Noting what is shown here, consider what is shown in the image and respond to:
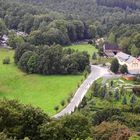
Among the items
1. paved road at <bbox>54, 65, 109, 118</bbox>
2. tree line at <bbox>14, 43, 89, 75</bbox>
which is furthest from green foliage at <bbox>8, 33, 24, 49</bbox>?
paved road at <bbox>54, 65, 109, 118</bbox>

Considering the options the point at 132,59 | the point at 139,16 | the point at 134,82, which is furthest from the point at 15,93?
the point at 139,16

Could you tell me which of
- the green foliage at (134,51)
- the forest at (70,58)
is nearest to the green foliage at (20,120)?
the forest at (70,58)

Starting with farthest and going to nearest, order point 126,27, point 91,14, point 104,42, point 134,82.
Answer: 1. point 91,14
2. point 126,27
3. point 104,42
4. point 134,82

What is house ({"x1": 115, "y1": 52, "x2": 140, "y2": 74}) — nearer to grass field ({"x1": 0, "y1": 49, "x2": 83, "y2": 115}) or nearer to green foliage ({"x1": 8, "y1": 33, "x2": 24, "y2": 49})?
grass field ({"x1": 0, "y1": 49, "x2": 83, "y2": 115})

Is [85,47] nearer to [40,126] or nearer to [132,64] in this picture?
[132,64]

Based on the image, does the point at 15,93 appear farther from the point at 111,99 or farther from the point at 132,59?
the point at 132,59

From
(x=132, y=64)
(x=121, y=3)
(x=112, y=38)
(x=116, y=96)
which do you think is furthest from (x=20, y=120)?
(x=121, y=3)
